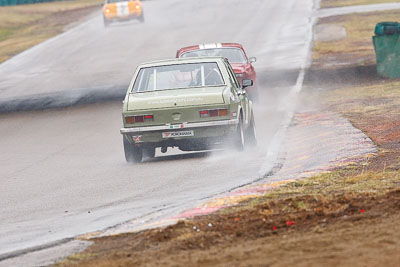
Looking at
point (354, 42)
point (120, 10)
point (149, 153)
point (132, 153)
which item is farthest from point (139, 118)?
point (120, 10)

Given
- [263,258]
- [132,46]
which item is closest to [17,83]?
[132,46]

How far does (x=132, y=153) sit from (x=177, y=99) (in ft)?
3.35

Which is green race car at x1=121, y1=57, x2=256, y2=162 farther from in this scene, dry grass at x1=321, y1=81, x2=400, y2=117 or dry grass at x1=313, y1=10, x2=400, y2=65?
dry grass at x1=313, y1=10, x2=400, y2=65

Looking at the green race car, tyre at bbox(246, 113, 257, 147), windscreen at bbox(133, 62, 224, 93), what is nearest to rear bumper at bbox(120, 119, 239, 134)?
the green race car

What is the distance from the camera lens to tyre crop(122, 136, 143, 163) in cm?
1293

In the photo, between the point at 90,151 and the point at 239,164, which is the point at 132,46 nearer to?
the point at 90,151

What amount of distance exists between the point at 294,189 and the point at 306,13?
38665mm

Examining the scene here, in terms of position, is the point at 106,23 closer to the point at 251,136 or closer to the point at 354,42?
the point at 354,42

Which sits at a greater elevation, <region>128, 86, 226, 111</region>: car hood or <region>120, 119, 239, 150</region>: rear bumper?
<region>128, 86, 226, 111</region>: car hood

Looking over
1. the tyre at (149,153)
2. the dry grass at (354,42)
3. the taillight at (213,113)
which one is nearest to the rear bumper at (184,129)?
the taillight at (213,113)

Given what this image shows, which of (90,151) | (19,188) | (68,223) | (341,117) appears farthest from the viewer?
(341,117)

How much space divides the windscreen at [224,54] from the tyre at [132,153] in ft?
19.7

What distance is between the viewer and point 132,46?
38.9 m

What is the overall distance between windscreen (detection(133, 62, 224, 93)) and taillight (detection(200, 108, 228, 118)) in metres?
0.82
